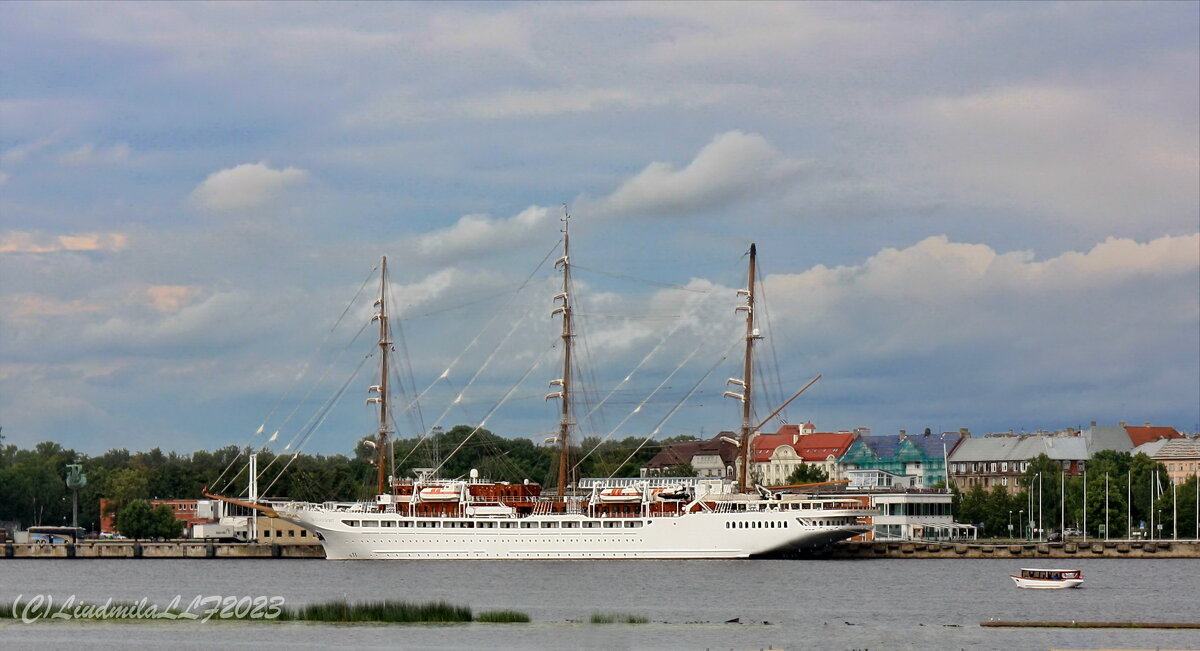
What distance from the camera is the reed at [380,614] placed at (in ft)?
191

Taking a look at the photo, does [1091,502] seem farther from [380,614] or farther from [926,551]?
[380,614]

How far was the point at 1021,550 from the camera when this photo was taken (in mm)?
117125

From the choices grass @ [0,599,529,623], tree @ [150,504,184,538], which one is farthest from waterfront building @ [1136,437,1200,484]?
grass @ [0,599,529,623]

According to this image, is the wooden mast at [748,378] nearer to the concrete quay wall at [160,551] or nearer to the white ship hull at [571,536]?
the white ship hull at [571,536]

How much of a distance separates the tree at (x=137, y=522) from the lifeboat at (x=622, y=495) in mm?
59378

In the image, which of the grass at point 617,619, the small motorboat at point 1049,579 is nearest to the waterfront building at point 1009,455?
the small motorboat at point 1049,579

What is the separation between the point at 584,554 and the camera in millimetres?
111312

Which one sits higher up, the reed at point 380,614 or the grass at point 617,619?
the reed at point 380,614

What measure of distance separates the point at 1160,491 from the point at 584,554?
216 ft

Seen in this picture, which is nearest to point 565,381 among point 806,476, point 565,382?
point 565,382

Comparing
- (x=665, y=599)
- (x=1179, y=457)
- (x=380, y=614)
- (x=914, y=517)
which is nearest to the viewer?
(x=380, y=614)

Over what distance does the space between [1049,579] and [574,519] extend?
39.0 m

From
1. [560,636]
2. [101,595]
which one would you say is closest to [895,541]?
[101,595]

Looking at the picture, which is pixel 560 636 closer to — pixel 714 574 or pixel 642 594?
pixel 642 594
